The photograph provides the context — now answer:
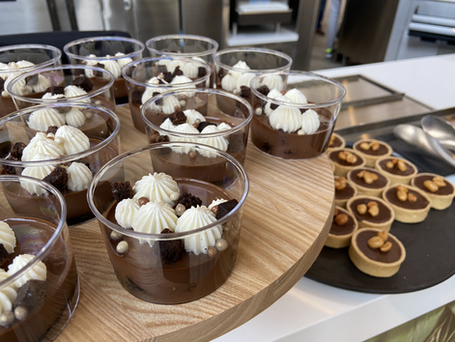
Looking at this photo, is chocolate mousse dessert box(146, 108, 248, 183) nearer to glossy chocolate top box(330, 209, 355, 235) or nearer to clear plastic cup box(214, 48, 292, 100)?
clear plastic cup box(214, 48, 292, 100)

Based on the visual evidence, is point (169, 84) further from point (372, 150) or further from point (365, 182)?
point (372, 150)

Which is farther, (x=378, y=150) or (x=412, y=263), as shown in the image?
(x=378, y=150)

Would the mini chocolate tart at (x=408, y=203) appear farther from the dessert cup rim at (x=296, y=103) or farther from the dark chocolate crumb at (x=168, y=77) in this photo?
the dark chocolate crumb at (x=168, y=77)

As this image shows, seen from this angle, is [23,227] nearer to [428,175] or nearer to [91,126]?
[91,126]

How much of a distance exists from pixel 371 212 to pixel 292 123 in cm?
48

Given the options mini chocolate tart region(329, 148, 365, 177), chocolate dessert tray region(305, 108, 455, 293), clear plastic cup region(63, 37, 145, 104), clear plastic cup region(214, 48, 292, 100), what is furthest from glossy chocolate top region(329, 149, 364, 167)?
clear plastic cup region(63, 37, 145, 104)

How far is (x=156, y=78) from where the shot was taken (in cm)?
94

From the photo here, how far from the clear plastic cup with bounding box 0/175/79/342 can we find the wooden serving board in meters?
0.04

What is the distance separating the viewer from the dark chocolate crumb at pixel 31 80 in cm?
88

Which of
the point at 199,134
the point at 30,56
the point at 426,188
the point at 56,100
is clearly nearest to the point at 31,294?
the point at 199,134

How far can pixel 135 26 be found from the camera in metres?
2.74

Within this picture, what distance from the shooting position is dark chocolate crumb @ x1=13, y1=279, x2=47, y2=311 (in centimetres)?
41

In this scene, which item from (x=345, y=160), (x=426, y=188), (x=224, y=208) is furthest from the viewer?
(x=345, y=160)

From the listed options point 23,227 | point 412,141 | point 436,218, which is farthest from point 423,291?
point 23,227
